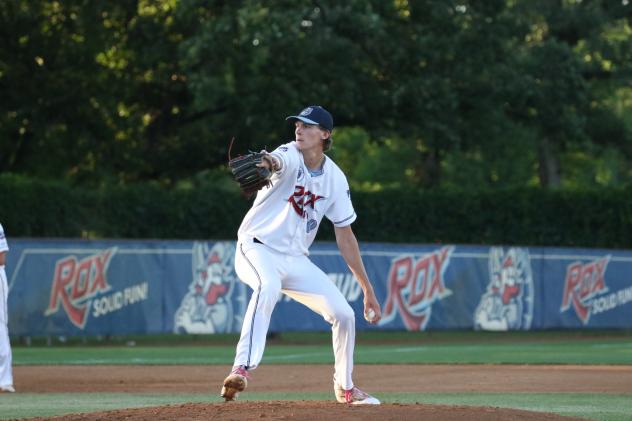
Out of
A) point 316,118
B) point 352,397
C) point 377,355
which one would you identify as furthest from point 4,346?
point 377,355

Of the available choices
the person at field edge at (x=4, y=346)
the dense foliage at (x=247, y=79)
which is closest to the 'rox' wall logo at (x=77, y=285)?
the dense foliage at (x=247, y=79)

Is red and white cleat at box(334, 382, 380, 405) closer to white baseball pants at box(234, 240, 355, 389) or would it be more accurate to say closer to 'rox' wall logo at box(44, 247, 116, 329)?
white baseball pants at box(234, 240, 355, 389)

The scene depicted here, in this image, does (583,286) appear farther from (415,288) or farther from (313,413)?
(313,413)

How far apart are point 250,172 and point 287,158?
444 mm

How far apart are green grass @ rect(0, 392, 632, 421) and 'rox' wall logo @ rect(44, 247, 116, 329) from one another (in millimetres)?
9294

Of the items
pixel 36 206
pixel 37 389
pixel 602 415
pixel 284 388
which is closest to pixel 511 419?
pixel 602 415

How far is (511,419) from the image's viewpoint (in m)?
7.25

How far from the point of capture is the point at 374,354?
1936 centimetres

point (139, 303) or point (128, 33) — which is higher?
point (128, 33)

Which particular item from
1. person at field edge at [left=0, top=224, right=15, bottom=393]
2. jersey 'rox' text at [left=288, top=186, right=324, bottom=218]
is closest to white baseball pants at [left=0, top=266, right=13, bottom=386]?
person at field edge at [left=0, top=224, right=15, bottom=393]

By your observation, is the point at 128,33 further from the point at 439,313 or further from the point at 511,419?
the point at 511,419

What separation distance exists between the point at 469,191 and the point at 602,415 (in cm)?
1816

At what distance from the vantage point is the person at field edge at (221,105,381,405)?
25.9ft

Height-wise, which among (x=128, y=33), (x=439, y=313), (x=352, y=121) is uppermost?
(x=128, y=33)
